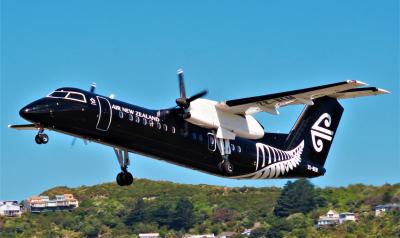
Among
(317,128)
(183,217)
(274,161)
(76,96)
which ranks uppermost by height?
(183,217)

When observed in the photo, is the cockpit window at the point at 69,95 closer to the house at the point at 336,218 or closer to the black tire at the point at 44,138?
the black tire at the point at 44,138

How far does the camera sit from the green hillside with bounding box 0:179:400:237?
59.6 metres

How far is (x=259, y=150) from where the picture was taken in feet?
106

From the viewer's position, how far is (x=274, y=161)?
32.8m

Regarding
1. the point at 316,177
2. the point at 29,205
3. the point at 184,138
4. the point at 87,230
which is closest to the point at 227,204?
the point at 87,230

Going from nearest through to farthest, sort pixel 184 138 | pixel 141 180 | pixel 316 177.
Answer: pixel 184 138 → pixel 316 177 → pixel 141 180

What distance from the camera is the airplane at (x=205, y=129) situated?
27.5 metres

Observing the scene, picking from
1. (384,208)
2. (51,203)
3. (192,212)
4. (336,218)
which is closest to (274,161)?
(384,208)

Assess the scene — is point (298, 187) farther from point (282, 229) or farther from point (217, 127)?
point (217, 127)

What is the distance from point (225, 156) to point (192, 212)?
35.6 metres

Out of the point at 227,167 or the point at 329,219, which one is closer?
the point at 227,167

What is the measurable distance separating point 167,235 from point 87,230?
23.1ft

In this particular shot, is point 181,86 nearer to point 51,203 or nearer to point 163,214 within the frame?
point 163,214

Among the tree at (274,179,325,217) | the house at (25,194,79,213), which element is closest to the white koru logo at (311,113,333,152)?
the tree at (274,179,325,217)
